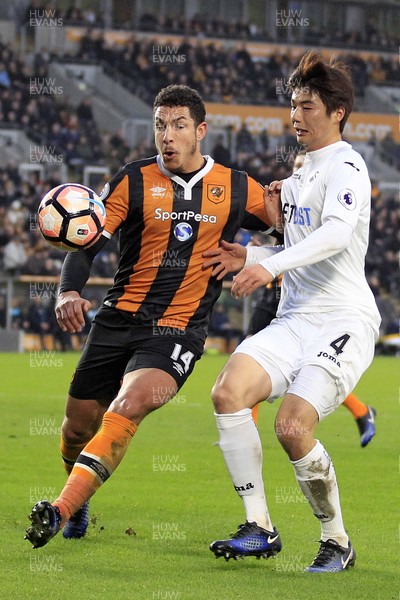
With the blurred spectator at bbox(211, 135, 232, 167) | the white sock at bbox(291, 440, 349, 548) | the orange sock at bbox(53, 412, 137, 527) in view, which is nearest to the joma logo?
the white sock at bbox(291, 440, 349, 548)

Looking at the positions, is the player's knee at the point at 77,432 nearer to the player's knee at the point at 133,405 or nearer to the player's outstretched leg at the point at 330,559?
the player's knee at the point at 133,405

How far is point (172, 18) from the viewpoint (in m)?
40.4

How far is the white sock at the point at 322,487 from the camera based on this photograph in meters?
5.37

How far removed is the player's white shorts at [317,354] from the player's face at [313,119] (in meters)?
0.88

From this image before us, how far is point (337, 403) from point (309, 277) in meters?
0.64

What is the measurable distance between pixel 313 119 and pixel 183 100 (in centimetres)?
80

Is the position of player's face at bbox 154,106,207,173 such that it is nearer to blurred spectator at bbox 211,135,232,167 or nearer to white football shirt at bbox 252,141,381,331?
white football shirt at bbox 252,141,381,331

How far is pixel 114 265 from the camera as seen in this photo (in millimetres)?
25922

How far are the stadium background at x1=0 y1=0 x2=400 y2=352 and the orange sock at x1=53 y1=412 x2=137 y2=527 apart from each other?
18.9 metres

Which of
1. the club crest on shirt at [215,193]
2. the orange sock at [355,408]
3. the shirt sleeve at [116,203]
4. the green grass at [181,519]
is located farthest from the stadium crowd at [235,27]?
the shirt sleeve at [116,203]

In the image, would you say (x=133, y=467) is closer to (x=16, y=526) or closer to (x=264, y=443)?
(x=264, y=443)

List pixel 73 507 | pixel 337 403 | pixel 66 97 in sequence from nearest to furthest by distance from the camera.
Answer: pixel 73 507, pixel 337 403, pixel 66 97

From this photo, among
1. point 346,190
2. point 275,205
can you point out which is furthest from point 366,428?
point 346,190

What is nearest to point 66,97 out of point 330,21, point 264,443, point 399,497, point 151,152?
point 151,152
